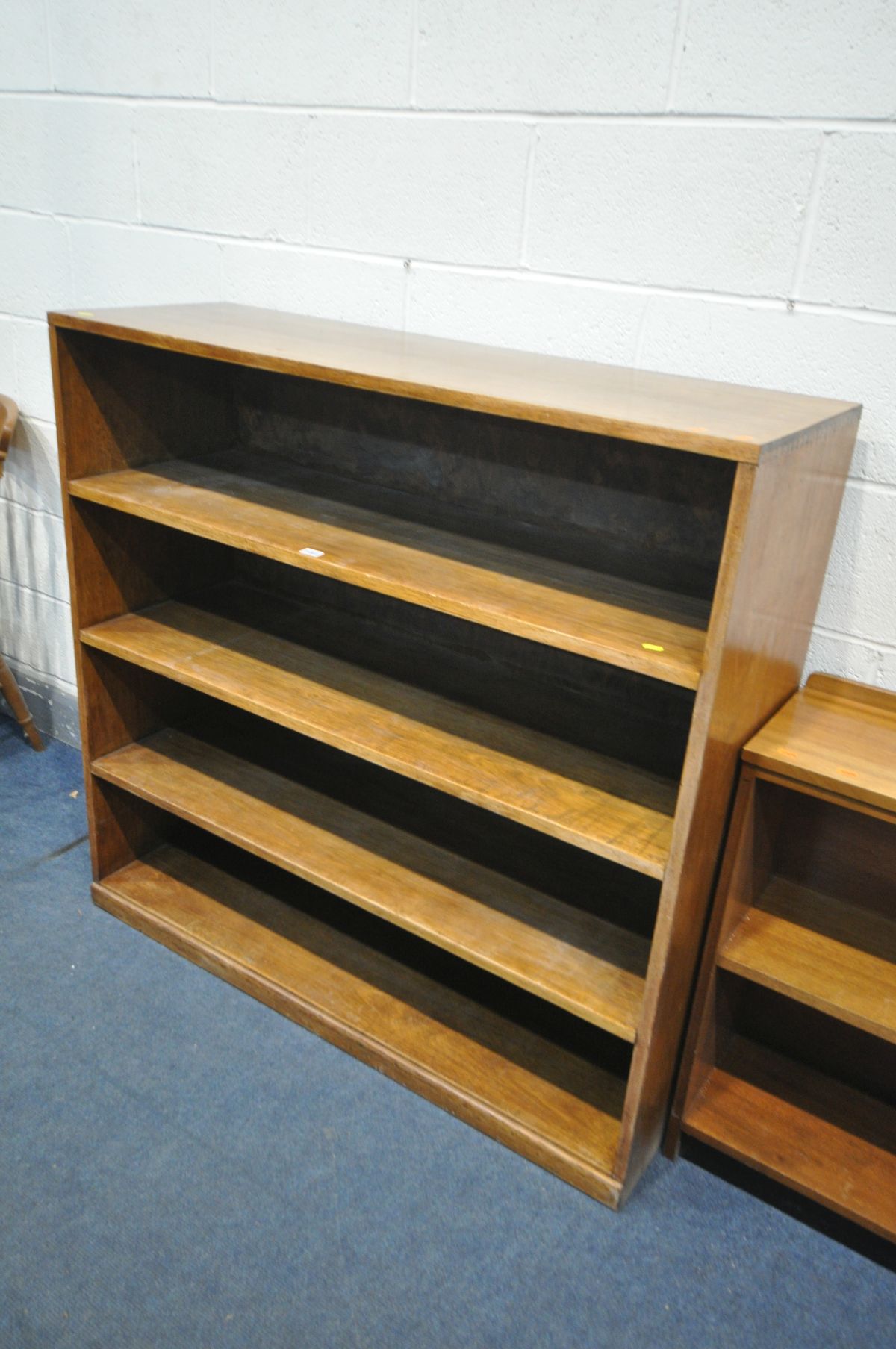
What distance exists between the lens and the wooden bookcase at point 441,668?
1280 millimetres

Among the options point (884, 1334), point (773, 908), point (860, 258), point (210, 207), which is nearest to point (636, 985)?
point (773, 908)

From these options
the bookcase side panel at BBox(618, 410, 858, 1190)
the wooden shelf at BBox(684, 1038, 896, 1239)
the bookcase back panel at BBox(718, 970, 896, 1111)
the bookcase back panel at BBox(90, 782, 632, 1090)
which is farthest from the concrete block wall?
the bookcase back panel at BBox(90, 782, 632, 1090)

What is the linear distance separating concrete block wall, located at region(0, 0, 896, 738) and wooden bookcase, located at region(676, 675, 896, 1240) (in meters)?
0.21

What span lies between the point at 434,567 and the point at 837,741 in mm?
581

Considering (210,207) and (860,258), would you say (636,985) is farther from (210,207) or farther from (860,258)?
(210,207)

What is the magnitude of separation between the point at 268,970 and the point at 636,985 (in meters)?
0.68

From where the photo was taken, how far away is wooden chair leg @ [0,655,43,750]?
7.95ft

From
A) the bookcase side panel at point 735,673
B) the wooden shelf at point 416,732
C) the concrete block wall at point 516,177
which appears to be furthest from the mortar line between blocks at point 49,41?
the bookcase side panel at point 735,673

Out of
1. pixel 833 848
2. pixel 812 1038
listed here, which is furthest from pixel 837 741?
pixel 812 1038

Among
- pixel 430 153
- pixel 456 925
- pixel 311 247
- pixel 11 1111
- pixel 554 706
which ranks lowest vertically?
pixel 11 1111

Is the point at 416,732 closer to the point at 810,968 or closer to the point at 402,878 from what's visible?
the point at 402,878

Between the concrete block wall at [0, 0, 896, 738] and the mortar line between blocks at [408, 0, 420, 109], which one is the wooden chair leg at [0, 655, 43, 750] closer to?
the concrete block wall at [0, 0, 896, 738]

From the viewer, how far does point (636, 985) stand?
1452 mm

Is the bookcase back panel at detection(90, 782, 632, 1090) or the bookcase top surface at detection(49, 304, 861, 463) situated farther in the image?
the bookcase back panel at detection(90, 782, 632, 1090)
